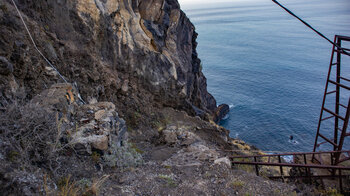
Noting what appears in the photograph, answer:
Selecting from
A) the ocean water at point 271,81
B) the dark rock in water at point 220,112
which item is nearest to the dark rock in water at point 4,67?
the ocean water at point 271,81

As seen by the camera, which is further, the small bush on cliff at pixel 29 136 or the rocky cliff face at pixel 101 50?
the rocky cliff face at pixel 101 50

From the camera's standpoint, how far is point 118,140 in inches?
360

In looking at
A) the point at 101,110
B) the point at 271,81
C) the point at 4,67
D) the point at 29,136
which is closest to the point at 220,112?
the point at 271,81

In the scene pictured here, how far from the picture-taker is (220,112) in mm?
34562

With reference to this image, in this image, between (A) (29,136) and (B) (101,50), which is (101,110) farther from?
(B) (101,50)

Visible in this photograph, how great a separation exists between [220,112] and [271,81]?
1555 centimetres

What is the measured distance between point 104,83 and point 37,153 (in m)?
8.89

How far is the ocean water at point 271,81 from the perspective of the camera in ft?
100

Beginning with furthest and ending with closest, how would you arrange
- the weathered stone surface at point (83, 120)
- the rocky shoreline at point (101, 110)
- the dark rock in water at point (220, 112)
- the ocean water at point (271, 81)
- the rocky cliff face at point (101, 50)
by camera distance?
1. the dark rock in water at point (220, 112)
2. the ocean water at point (271, 81)
3. the rocky cliff face at point (101, 50)
4. the weathered stone surface at point (83, 120)
5. the rocky shoreline at point (101, 110)

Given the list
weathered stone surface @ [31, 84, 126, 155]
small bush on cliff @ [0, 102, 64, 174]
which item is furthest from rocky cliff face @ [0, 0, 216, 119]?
weathered stone surface @ [31, 84, 126, 155]

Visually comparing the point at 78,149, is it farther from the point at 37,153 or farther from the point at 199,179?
the point at 199,179

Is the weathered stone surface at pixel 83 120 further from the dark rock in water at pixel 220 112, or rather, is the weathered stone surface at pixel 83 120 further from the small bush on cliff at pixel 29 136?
the dark rock in water at pixel 220 112

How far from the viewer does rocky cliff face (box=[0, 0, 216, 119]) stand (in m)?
9.46

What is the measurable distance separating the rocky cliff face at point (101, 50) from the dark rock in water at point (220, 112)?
13.8 m
